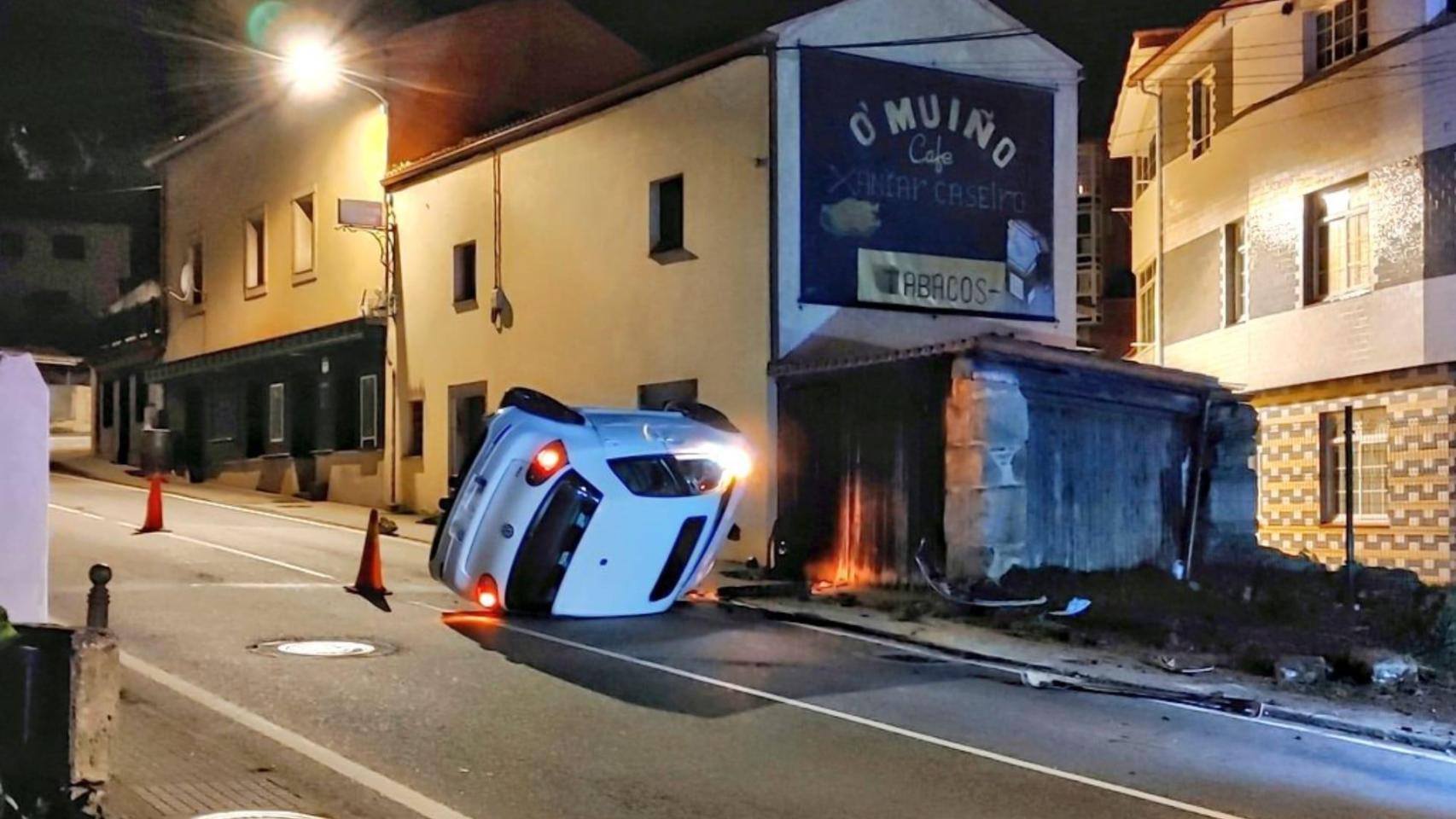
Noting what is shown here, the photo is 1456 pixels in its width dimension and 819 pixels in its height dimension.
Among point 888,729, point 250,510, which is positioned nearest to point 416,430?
point 250,510

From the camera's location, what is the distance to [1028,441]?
1552 centimetres

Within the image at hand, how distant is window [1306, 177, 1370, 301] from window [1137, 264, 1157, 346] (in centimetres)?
640

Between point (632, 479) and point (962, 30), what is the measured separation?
1097cm

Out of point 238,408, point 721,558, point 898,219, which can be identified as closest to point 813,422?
point 721,558

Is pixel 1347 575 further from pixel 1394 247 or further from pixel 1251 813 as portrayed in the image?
pixel 1251 813

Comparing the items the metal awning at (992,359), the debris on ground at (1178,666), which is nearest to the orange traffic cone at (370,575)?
the metal awning at (992,359)

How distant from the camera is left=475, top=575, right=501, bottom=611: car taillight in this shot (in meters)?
12.3

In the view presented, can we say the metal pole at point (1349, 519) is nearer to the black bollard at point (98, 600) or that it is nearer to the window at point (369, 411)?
the black bollard at point (98, 600)

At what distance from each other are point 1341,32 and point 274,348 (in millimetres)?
21151

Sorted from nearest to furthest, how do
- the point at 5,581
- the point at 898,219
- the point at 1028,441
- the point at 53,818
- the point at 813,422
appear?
1. the point at 53,818
2. the point at 5,581
3. the point at 1028,441
4. the point at 813,422
5. the point at 898,219

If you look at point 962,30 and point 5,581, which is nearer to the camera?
point 5,581

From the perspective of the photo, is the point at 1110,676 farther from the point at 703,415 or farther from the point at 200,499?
the point at 200,499

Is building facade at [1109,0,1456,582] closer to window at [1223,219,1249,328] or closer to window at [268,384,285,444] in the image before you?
window at [1223,219,1249,328]

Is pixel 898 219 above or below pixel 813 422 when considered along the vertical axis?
above
